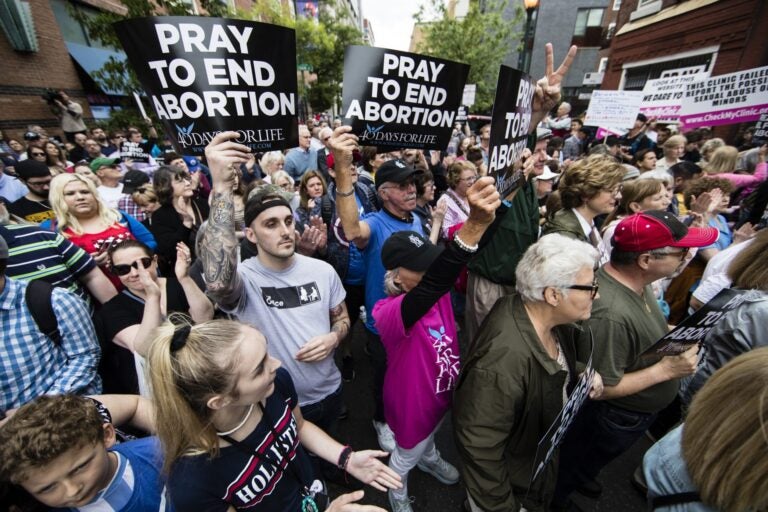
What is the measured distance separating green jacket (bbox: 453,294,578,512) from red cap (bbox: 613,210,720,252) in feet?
2.78

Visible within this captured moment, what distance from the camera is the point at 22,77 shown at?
972 centimetres

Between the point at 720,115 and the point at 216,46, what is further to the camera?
the point at 720,115

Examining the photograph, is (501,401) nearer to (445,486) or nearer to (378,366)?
(378,366)

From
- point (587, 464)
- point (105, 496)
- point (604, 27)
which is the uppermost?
point (604, 27)

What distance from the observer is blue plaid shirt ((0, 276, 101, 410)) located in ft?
5.95

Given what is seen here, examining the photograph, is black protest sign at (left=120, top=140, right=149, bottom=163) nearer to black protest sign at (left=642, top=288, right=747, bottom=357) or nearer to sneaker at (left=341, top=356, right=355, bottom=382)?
sneaker at (left=341, top=356, right=355, bottom=382)

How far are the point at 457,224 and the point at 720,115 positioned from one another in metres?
7.11

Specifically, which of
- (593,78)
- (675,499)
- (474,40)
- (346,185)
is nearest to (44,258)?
(346,185)

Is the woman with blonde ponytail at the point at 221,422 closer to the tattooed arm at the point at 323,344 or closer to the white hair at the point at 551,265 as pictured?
the tattooed arm at the point at 323,344

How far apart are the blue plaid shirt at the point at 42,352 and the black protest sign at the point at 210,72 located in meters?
1.17

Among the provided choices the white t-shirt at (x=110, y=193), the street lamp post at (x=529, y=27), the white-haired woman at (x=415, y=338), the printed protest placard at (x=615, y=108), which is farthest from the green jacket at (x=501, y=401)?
the printed protest placard at (x=615, y=108)

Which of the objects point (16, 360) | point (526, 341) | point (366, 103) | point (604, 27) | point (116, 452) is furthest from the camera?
point (604, 27)

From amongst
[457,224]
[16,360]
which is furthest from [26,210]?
[457,224]

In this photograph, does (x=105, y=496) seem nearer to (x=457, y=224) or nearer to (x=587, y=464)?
(x=587, y=464)
